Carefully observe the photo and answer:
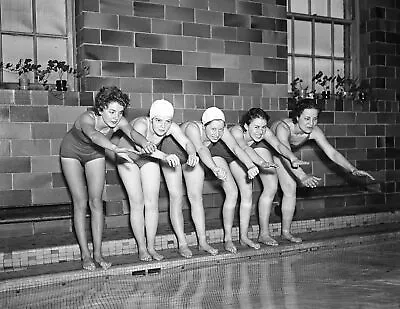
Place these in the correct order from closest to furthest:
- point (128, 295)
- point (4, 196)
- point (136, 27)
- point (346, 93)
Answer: point (128, 295) → point (4, 196) → point (136, 27) → point (346, 93)

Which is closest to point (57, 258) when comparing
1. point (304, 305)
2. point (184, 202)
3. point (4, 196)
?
point (4, 196)

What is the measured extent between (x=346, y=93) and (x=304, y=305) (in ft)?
14.2

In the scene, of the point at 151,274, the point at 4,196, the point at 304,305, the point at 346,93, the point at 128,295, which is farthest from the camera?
the point at 346,93

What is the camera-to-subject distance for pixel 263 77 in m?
6.37

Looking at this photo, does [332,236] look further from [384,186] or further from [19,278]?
[19,278]

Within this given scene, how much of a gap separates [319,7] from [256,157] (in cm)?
326

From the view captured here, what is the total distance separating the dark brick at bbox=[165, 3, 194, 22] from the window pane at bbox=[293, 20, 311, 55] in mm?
1732

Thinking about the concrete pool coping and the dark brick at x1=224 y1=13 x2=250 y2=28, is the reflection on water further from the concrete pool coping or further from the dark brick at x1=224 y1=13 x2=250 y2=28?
the dark brick at x1=224 y1=13 x2=250 y2=28

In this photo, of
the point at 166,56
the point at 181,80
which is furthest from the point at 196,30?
the point at 181,80

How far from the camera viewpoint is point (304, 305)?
3582mm

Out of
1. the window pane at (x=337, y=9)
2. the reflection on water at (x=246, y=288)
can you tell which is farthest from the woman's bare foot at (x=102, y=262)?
the window pane at (x=337, y=9)

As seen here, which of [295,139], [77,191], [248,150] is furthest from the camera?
[295,139]

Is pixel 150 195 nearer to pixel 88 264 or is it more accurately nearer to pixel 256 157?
pixel 88 264

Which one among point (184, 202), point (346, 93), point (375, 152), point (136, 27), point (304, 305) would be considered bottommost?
point (304, 305)
